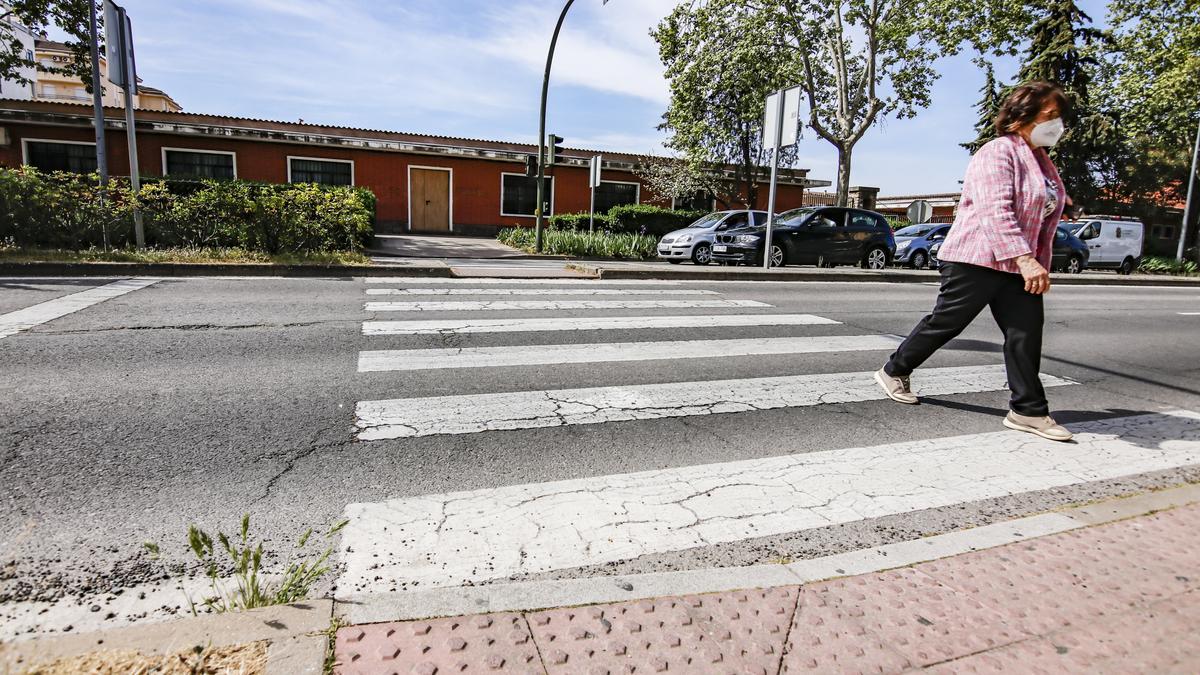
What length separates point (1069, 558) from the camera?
2469 millimetres

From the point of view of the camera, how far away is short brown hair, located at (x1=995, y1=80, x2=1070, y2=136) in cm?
373

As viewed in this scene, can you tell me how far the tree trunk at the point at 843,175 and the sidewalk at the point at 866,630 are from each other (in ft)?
80.2

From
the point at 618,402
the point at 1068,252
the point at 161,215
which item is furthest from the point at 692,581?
the point at 1068,252

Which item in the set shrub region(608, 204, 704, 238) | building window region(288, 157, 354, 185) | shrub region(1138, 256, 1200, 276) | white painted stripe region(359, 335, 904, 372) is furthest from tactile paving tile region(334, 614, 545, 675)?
shrub region(1138, 256, 1200, 276)

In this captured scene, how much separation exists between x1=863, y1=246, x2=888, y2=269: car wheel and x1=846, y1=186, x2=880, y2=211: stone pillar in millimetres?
14655

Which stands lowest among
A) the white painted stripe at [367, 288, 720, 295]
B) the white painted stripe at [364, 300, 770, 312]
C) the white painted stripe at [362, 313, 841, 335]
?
the white painted stripe at [362, 313, 841, 335]

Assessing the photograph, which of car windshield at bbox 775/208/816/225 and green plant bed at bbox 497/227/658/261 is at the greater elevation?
car windshield at bbox 775/208/816/225

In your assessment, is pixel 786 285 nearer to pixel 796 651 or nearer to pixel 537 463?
pixel 537 463

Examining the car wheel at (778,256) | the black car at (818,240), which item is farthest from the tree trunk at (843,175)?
the car wheel at (778,256)

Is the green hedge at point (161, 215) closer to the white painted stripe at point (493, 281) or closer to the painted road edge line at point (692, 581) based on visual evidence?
the white painted stripe at point (493, 281)

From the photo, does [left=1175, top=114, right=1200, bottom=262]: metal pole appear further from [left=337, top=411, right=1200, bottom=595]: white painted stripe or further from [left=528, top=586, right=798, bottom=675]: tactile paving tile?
[left=528, top=586, right=798, bottom=675]: tactile paving tile

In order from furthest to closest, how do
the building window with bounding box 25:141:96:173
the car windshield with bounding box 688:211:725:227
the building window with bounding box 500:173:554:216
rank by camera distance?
1. the building window with bounding box 500:173:554:216
2. the building window with bounding box 25:141:96:173
3. the car windshield with bounding box 688:211:725:227

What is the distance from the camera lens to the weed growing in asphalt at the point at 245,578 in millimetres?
1960

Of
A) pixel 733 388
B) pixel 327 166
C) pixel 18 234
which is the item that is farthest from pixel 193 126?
pixel 733 388
